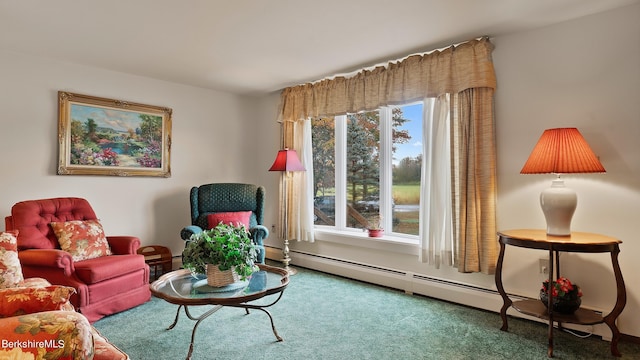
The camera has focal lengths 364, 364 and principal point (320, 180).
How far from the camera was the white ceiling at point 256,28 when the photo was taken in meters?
2.59

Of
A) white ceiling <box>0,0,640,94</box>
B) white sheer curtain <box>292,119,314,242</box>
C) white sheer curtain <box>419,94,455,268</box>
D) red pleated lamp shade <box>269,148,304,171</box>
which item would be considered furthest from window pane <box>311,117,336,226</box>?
white sheer curtain <box>419,94,455,268</box>

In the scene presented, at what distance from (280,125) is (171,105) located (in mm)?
1439

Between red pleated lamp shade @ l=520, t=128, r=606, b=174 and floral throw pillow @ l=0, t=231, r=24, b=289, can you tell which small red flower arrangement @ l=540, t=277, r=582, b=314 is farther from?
floral throw pillow @ l=0, t=231, r=24, b=289

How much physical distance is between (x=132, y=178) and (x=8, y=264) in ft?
7.77

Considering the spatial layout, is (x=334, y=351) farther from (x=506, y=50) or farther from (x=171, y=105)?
(x=171, y=105)

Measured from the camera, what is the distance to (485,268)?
3070 millimetres

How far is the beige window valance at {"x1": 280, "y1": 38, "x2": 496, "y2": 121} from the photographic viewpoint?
3129 millimetres

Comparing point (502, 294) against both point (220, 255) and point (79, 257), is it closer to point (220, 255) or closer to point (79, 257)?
point (220, 255)

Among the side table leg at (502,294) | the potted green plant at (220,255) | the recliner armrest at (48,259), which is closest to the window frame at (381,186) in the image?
the side table leg at (502,294)

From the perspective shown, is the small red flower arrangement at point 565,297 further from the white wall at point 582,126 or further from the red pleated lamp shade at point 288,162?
the red pleated lamp shade at point 288,162

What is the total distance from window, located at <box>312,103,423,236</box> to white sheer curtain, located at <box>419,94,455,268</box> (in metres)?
0.33

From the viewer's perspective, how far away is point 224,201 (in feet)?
15.0

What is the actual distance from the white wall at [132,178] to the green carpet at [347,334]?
4.74 ft

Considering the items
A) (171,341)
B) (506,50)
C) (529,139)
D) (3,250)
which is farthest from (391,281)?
(3,250)
